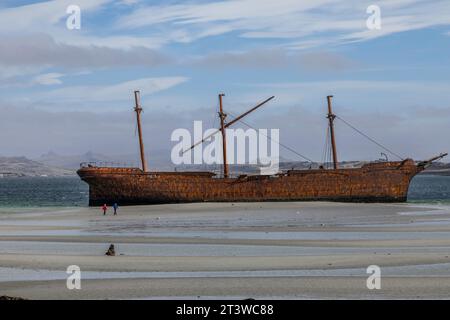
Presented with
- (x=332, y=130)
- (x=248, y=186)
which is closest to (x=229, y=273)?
(x=248, y=186)

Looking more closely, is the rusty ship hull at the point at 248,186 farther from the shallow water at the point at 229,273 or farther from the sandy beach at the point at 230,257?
the shallow water at the point at 229,273

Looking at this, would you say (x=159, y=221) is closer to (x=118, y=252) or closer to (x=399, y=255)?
(x=118, y=252)

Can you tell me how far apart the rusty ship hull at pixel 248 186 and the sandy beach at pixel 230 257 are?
15625 mm

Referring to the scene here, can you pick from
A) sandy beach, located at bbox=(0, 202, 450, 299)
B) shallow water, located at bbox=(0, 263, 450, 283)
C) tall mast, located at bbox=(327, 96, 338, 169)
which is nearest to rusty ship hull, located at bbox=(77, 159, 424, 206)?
tall mast, located at bbox=(327, 96, 338, 169)

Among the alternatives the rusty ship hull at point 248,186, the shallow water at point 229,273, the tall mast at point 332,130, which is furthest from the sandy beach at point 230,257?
the tall mast at point 332,130

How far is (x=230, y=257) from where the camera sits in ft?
79.9

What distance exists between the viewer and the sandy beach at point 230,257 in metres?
18.0

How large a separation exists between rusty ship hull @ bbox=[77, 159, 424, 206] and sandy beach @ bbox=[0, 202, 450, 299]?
15.6 m

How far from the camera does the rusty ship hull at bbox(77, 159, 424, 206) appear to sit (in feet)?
199

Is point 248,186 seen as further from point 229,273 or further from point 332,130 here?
point 229,273

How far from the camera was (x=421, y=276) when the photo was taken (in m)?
19.7

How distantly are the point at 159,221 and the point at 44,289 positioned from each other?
979 inches

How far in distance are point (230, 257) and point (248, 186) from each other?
3777 cm
